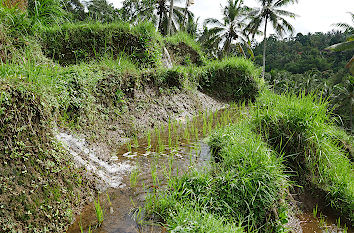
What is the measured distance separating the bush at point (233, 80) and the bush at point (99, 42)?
3903 mm

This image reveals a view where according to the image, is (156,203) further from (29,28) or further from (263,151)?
(29,28)

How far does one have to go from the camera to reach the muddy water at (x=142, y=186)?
2475 millimetres

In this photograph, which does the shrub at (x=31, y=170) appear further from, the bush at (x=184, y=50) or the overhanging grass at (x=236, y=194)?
the bush at (x=184, y=50)

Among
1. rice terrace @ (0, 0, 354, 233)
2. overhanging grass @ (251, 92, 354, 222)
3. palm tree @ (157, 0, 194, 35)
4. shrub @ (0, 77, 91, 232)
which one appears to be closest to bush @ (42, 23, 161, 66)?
rice terrace @ (0, 0, 354, 233)

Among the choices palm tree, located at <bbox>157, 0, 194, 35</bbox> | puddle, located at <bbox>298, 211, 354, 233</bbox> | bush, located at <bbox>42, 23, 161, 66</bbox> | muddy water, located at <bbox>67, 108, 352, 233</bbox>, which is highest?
palm tree, located at <bbox>157, 0, 194, 35</bbox>

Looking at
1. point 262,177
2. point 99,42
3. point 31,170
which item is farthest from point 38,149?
point 99,42

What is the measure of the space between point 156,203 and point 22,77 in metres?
2.25

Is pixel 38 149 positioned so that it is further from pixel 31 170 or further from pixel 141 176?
pixel 141 176

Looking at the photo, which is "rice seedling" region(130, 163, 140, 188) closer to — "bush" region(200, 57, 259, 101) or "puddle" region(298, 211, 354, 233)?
"puddle" region(298, 211, 354, 233)

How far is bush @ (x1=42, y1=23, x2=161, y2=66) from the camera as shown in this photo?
24.5 ft

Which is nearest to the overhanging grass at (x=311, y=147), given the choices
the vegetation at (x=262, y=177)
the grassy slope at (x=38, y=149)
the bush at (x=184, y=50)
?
the vegetation at (x=262, y=177)

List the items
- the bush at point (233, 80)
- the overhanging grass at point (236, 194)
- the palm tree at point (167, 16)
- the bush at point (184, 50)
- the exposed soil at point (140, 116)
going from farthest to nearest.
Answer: the palm tree at point (167, 16) < the bush at point (184, 50) < the bush at point (233, 80) < the exposed soil at point (140, 116) < the overhanging grass at point (236, 194)

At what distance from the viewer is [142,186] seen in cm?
319

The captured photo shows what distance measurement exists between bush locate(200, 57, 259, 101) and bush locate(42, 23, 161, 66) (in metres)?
3.90
